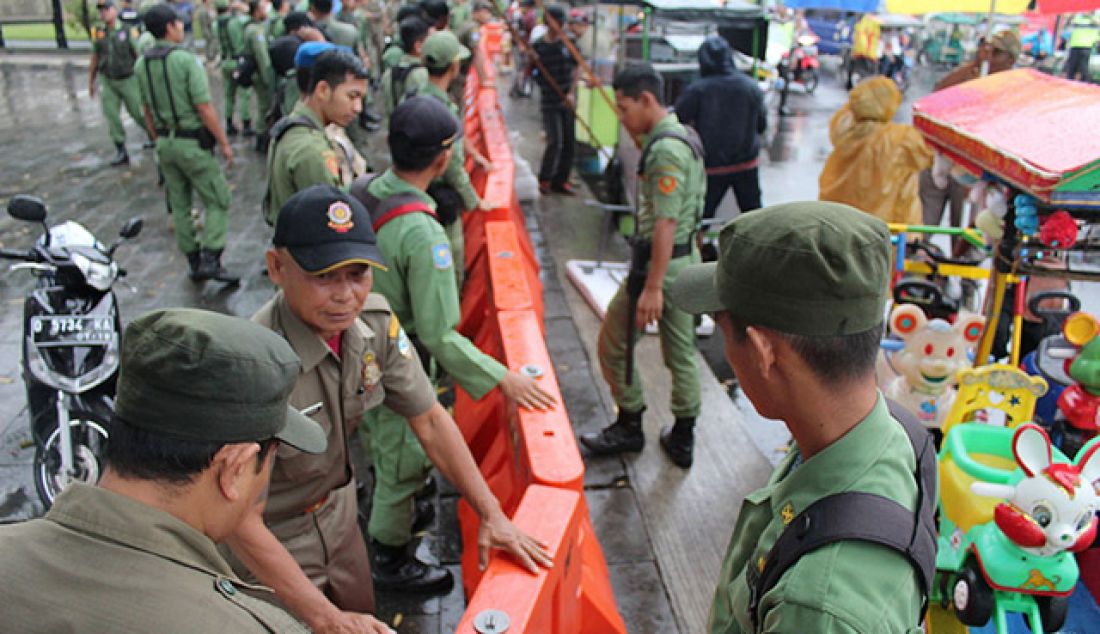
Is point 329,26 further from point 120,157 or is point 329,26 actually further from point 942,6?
point 942,6

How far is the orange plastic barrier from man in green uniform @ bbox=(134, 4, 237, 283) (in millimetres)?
5002

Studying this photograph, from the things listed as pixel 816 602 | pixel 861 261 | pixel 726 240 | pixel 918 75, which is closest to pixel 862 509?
pixel 816 602

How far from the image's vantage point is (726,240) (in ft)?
5.37

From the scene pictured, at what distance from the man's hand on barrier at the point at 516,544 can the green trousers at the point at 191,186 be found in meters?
5.31

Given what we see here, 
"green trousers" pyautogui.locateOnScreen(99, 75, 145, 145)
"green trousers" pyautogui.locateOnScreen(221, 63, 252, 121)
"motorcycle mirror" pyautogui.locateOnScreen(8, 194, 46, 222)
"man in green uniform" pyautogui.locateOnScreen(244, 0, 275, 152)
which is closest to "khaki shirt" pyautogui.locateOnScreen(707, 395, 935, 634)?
"motorcycle mirror" pyautogui.locateOnScreen(8, 194, 46, 222)

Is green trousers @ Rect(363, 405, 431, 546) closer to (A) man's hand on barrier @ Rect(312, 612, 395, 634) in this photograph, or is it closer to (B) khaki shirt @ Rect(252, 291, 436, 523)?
(B) khaki shirt @ Rect(252, 291, 436, 523)

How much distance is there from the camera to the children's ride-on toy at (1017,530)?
111 inches

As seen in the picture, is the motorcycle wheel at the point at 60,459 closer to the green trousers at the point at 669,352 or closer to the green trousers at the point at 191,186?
the green trousers at the point at 669,352

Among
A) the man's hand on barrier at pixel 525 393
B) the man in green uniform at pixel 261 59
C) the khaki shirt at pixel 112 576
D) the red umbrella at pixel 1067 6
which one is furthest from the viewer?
the man in green uniform at pixel 261 59

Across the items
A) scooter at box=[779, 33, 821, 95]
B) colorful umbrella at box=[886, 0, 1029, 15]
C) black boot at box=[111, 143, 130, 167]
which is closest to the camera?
colorful umbrella at box=[886, 0, 1029, 15]

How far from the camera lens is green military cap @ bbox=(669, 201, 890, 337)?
149 cm

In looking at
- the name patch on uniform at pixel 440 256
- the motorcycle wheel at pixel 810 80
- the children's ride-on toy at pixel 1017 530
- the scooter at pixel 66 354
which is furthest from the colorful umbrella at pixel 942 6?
the scooter at pixel 66 354

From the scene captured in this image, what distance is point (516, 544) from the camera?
2473 millimetres

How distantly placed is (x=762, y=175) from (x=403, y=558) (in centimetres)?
938
